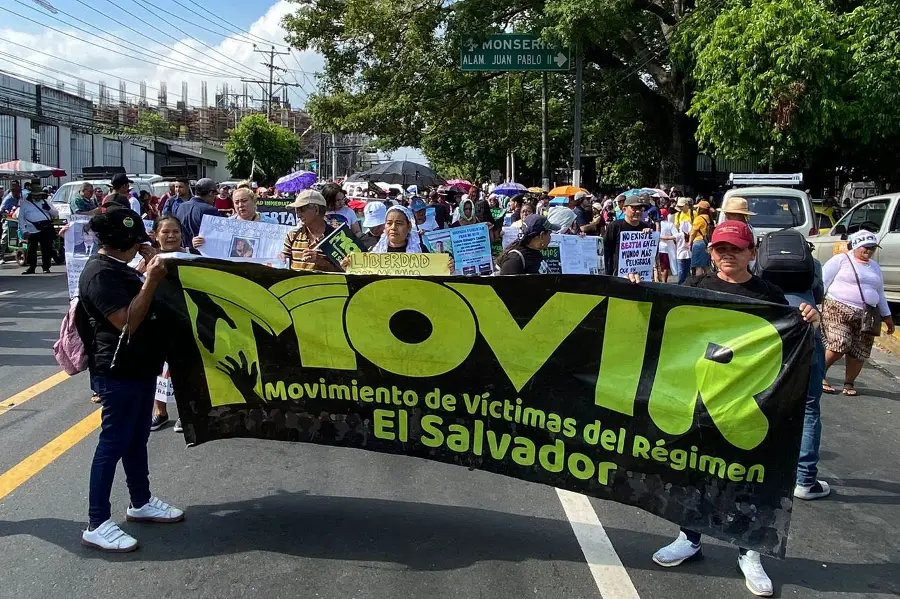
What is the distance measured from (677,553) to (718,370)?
94 centimetres

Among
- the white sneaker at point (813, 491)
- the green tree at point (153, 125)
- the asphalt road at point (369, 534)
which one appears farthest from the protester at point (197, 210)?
the green tree at point (153, 125)

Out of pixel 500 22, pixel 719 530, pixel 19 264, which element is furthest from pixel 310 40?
pixel 719 530

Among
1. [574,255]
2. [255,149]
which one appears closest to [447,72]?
[574,255]

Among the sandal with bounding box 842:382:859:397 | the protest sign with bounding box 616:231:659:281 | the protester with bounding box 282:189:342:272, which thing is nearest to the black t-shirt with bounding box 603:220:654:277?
the protest sign with bounding box 616:231:659:281

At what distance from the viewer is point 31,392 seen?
719 centimetres

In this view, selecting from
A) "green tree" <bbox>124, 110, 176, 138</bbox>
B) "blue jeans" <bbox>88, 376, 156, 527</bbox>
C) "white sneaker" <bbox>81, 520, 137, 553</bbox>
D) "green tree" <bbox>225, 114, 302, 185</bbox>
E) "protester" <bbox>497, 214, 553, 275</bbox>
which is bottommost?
"white sneaker" <bbox>81, 520, 137, 553</bbox>

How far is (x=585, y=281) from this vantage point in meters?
4.03

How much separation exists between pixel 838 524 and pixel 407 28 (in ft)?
74.6

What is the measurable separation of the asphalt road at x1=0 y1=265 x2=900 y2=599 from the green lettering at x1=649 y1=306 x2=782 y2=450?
2.50 feet

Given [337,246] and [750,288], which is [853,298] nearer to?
[750,288]

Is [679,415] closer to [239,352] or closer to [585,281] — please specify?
[585,281]

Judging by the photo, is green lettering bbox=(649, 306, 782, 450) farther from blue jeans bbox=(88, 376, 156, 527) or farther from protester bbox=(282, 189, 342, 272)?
protester bbox=(282, 189, 342, 272)

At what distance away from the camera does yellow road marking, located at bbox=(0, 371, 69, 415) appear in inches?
265

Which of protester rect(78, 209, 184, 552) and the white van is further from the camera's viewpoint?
the white van
